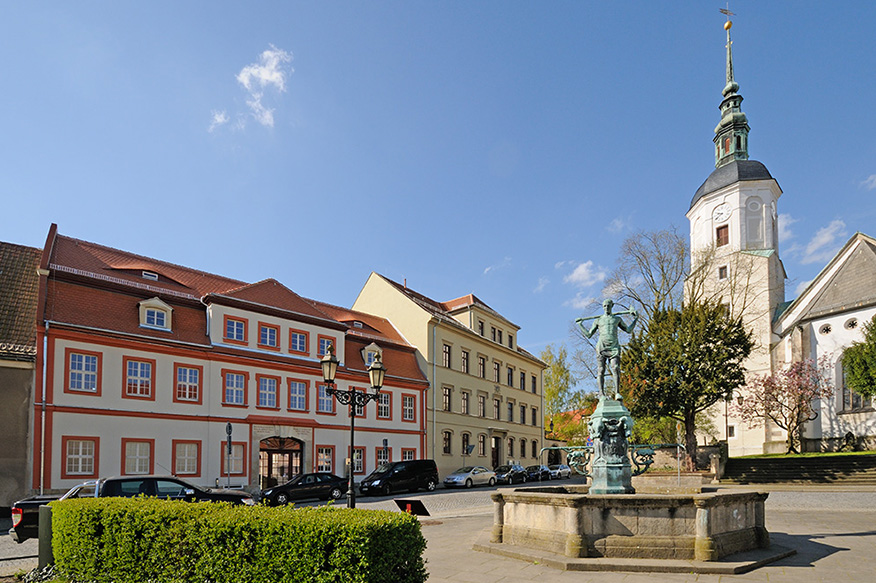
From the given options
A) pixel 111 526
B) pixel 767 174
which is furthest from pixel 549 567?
pixel 767 174

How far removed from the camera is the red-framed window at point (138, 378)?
2559 cm

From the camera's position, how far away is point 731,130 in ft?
174

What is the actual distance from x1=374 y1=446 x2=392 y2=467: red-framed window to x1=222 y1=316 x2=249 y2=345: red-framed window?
10602 millimetres

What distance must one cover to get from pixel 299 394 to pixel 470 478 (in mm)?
10705

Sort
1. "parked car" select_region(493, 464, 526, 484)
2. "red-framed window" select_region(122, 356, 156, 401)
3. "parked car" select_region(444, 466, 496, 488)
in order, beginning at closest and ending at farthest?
"red-framed window" select_region(122, 356, 156, 401) < "parked car" select_region(444, 466, 496, 488) < "parked car" select_region(493, 464, 526, 484)

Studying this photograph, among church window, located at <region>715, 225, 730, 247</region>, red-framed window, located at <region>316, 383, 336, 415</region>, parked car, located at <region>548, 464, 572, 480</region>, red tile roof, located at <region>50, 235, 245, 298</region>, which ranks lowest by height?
parked car, located at <region>548, 464, 572, 480</region>

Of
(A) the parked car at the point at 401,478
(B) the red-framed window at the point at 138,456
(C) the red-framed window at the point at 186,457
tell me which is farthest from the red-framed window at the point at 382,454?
(B) the red-framed window at the point at 138,456

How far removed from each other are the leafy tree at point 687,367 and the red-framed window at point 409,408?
13018 millimetres

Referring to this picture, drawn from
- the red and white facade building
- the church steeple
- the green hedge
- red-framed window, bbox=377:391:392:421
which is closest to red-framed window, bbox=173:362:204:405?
the red and white facade building

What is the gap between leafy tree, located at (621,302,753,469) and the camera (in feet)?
108

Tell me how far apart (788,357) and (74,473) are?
42930 mm

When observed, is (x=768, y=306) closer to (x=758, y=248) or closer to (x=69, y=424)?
(x=758, y=248)

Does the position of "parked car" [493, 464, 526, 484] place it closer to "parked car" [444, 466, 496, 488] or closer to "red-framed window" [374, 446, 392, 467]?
"parked car" [444, 466, 496, 488]

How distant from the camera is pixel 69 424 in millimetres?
23531
